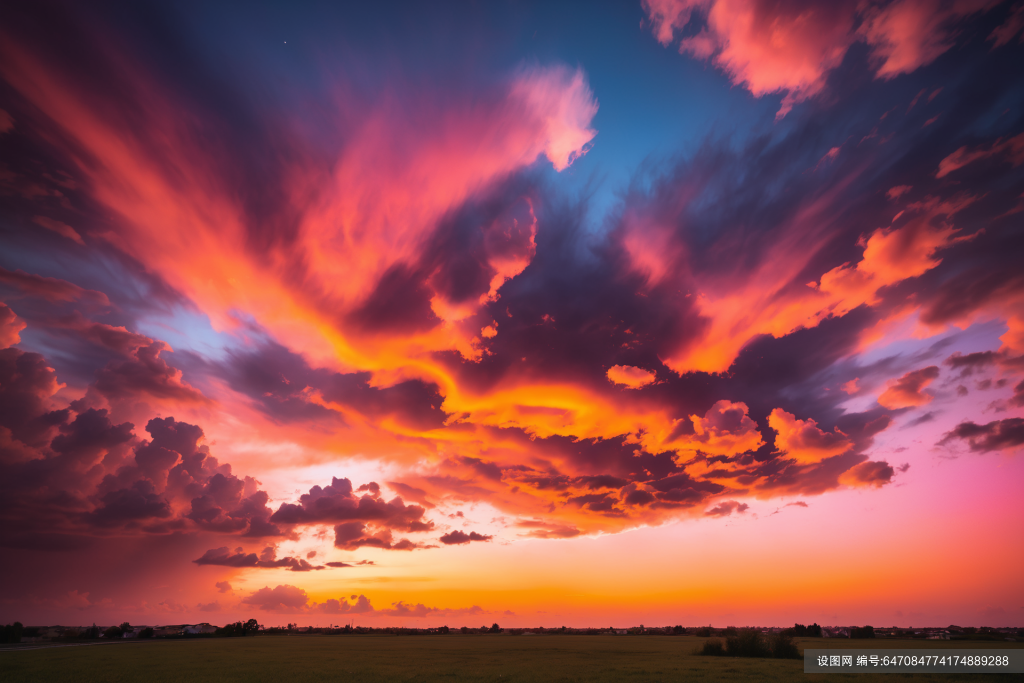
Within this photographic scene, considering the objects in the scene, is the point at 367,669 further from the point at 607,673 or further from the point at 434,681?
the point at 607,673

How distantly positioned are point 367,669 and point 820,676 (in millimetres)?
65206

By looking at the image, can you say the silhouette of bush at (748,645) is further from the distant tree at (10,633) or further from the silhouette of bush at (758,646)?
the distant tree at (10,633)

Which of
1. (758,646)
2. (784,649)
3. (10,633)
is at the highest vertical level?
(784,649)

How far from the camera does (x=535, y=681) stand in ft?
181

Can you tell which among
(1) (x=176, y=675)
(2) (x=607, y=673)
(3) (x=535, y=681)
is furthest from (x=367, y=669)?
(2) (x=607, y=673)

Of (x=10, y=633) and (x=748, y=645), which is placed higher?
(x=748, y=645)

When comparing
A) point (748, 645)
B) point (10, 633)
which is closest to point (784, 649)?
point (748, 645)

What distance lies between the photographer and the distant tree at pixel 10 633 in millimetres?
138363

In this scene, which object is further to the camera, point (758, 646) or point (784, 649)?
point (758, 646)

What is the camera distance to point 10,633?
456ft

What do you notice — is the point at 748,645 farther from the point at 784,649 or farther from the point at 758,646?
the point at 784,649

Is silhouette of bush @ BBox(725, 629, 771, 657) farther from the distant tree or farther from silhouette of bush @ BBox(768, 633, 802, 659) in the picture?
the distant tree

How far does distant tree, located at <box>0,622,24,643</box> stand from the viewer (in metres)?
138

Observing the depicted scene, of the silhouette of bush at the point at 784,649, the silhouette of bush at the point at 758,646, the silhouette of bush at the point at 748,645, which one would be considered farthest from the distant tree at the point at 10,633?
the silhouette of bush at the point at 784,649
